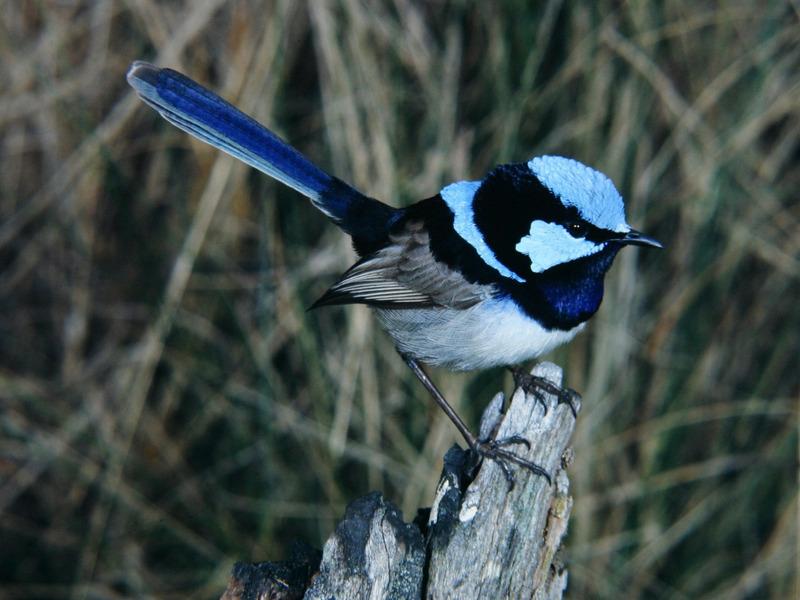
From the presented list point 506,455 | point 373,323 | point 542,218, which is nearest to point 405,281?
point 542,218

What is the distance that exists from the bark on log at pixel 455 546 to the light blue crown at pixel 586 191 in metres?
0.60

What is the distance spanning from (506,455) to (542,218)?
76 centimetres

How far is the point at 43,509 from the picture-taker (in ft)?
15.8

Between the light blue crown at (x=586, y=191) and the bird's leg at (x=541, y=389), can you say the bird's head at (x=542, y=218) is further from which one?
the bird's leg at (x=541, y=389)

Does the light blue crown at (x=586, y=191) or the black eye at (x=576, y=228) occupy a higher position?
the light blue crown at (x=586, y=191)

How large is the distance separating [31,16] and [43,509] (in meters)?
2.34

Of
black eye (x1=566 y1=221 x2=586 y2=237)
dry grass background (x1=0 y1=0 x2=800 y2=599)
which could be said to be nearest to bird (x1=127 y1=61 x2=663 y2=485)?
black eye (x1=566 y1=221 x2=586 y2=237)

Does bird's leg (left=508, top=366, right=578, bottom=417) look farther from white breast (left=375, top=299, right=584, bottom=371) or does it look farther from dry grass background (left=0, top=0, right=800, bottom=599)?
dry grass background (left=0, top=0, right=800, bottom=599)

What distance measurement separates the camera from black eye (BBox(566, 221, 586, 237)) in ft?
10.2

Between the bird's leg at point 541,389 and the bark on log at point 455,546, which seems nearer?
the bark on log at point 455,546

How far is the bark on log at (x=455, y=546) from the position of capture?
2.37 meters

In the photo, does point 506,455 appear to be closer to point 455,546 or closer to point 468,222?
point 455,546

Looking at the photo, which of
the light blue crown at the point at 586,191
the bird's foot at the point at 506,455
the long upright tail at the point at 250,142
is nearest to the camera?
the bird's foot at the point at 506,455

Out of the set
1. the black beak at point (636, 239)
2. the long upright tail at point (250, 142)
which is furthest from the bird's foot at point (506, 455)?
the long upright tail at point (250, 142)
